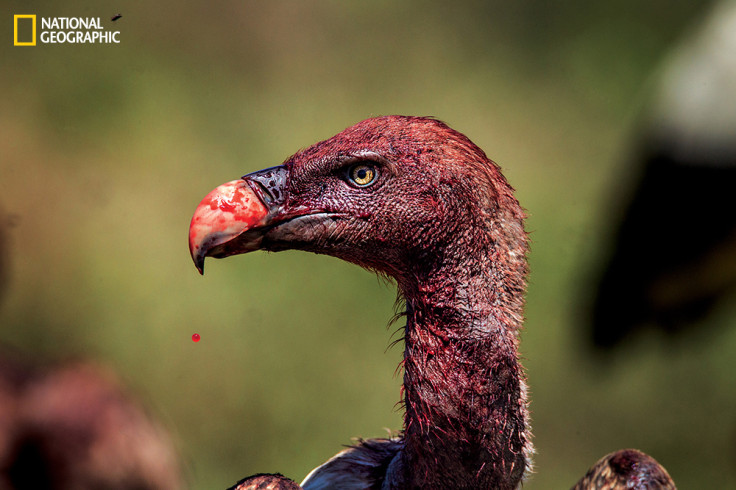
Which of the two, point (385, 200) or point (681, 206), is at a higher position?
point (681, 206)

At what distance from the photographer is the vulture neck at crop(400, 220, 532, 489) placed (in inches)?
79.4

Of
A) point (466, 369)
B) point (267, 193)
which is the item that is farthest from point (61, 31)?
point (466, 369)

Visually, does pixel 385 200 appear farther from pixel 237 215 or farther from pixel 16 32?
pixel 16 32

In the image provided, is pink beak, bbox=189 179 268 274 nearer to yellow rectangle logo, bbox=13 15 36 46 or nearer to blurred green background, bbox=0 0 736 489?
blurred green background, bbox=0 0 736 489

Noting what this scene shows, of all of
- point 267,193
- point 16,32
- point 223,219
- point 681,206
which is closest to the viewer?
point 223,219

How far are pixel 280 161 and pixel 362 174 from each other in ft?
9.31

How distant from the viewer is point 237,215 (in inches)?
77.4

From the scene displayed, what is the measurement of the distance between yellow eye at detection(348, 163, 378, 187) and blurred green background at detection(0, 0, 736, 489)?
9.22ft

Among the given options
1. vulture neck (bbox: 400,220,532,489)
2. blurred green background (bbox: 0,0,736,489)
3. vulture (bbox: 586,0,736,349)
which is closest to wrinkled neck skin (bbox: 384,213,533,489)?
vulture neck (bbox: 400,220,532,489)

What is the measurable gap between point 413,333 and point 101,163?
3.57 m

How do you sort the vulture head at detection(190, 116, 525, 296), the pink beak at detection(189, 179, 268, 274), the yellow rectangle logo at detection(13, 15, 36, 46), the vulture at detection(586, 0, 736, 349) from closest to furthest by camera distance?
the pink beak at detection(189, 179, 268, 274) < the vulture head at detection(190, 116, 525, 296) < the vulture at detection(586, 0, 736, 349) < the yellow rectangle logo at detection(13, 15, 36, 46)

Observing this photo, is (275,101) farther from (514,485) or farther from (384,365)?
(514,485)

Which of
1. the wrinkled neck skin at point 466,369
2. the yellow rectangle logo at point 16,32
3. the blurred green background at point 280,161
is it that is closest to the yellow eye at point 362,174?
the wrinkled neck skin at point 466,369

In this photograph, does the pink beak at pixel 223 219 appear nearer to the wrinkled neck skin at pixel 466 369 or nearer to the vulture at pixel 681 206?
the wrinkled neck skin at pixel 466 369
